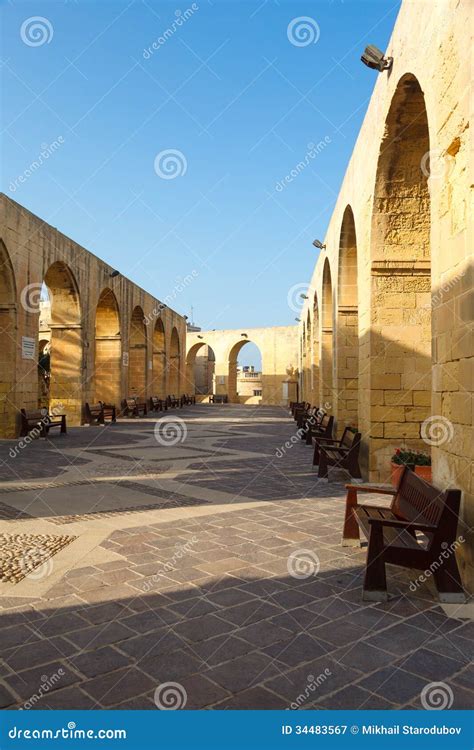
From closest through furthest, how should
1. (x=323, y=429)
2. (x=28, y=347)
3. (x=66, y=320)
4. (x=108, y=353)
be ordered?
1. (x=323, y=429)
2. (x=28, y=347)
3. (x=66, y=320)
4. (x=108, y=353)

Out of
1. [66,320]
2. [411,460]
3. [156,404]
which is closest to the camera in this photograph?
[411,460]

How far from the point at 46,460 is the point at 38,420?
4.36 meters

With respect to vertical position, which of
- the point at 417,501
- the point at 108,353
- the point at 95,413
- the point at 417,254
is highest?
the point at 417,254

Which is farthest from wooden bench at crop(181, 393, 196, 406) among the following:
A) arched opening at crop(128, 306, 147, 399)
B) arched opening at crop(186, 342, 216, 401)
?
arched opening at crop(186, 342, 216, 401)

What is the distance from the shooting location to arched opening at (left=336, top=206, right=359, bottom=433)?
11156mm

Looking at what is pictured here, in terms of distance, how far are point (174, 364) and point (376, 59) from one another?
28826mm

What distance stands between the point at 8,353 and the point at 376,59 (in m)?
10.3

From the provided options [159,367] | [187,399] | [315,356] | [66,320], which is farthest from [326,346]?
[187,399]

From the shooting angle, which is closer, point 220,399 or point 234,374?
point 220,399

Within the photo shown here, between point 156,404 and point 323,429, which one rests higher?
point 323,429

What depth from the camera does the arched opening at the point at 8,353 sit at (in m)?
13.0

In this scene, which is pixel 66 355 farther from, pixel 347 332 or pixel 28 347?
pixel 347 332

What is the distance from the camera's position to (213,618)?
10.3ft

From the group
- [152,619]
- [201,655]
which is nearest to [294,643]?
[201,655]
